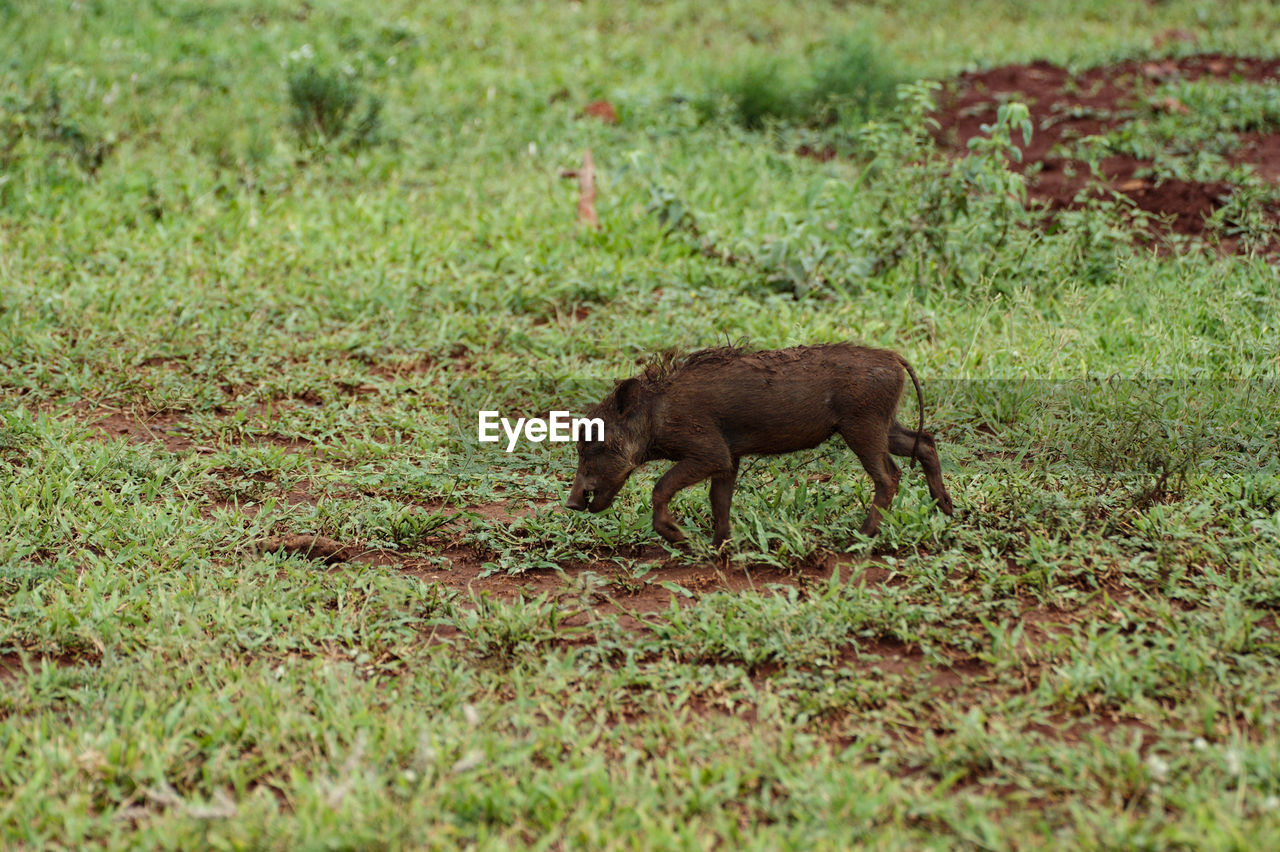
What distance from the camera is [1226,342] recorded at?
20.3 feet

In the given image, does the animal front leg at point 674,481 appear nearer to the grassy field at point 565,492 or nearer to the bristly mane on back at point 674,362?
the grassy field at point 565,492

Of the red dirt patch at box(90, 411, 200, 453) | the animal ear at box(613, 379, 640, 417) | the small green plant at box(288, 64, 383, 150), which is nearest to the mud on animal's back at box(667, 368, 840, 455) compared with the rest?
the animal ear at box(613, 379, 640, 417)

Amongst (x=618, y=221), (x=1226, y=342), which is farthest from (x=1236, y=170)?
(x=618, y=221)

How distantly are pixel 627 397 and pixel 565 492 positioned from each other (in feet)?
2.73

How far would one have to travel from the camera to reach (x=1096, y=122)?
10125 mm

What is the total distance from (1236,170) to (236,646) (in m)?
7.41

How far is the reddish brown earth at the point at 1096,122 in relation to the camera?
7.96 metres

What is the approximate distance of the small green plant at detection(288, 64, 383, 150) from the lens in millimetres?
9383

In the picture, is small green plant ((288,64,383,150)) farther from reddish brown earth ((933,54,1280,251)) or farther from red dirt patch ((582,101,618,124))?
reddish brown earth ((933,54,1280,251))

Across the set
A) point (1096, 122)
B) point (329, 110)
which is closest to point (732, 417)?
point (329, 110)

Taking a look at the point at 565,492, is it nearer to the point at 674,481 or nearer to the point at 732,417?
the point at 674,481

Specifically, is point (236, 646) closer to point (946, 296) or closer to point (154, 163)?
point (946, 296)

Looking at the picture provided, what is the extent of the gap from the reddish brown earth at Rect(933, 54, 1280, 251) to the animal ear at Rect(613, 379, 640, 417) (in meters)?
3.99

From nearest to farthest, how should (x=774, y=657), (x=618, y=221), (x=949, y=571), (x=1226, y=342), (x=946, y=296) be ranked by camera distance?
(x=774, y=657)
(x=949, y=571)
(x=1226, y=342)
(x=946, y=296)
(x=618, y=221)
